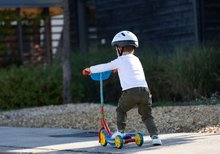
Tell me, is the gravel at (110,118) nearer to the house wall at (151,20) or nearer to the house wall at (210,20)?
the house wall at (151,20)

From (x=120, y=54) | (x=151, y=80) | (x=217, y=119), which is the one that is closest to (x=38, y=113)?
(x=151, y=80)

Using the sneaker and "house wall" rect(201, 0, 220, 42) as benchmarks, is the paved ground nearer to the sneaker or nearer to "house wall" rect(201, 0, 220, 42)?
the sneaker

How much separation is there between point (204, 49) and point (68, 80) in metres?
3.50

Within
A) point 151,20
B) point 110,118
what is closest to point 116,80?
point 151,20

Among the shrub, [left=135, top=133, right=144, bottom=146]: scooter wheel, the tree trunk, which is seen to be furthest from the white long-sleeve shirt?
the shrub

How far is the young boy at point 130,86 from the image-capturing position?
9.99 m

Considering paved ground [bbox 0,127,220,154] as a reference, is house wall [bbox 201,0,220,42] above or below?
above

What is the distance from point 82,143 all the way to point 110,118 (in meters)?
2.90

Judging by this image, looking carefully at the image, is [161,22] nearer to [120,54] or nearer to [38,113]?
[38,113]

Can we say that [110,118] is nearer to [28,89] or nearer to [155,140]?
[155,140]

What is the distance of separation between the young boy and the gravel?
191 cm

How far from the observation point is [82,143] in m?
11.2

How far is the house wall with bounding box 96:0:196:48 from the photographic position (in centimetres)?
2036

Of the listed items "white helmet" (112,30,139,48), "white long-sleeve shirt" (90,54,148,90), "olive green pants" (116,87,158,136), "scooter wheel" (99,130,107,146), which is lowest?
"scooter wheel" (99,130,107,146)
